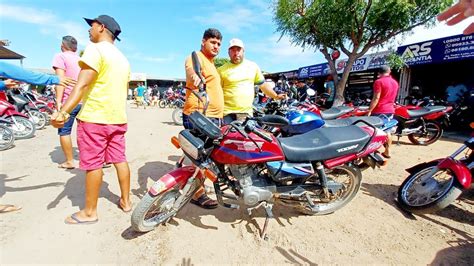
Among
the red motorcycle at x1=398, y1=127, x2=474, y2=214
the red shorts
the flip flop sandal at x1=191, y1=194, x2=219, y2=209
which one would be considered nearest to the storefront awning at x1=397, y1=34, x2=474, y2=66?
the red motorcycle at x1=398, y1=127, x2=474, y2=214

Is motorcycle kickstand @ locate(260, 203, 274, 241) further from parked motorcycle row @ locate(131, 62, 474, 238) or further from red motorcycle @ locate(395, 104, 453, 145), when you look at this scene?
red motorcycle @ locate(395, 104, 453, 145)

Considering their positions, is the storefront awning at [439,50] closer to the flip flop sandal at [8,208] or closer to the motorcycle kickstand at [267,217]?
the motorcycle kickstand at [267,217]

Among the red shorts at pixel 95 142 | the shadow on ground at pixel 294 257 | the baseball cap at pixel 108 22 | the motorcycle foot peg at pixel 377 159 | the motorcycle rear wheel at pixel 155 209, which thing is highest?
the baseball cap at pixel 108 22

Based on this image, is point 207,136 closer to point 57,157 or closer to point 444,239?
point 444,239

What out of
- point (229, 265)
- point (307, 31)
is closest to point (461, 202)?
point (229, 265)

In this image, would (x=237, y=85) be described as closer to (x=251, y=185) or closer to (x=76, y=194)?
(x=251, y=185)

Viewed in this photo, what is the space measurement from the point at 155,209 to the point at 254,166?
964mm

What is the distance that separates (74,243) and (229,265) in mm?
1295

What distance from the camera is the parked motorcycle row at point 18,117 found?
508 cm

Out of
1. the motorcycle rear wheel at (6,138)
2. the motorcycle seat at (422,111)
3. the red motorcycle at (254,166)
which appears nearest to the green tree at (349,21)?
the motorcycle seat at (422,111)

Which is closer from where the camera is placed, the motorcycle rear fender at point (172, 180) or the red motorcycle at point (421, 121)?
the motorcycle rear fender at point (172, 180)

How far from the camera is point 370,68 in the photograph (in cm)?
1166

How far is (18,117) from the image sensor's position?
5992 mm

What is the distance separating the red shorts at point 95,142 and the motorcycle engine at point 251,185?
1114mm
